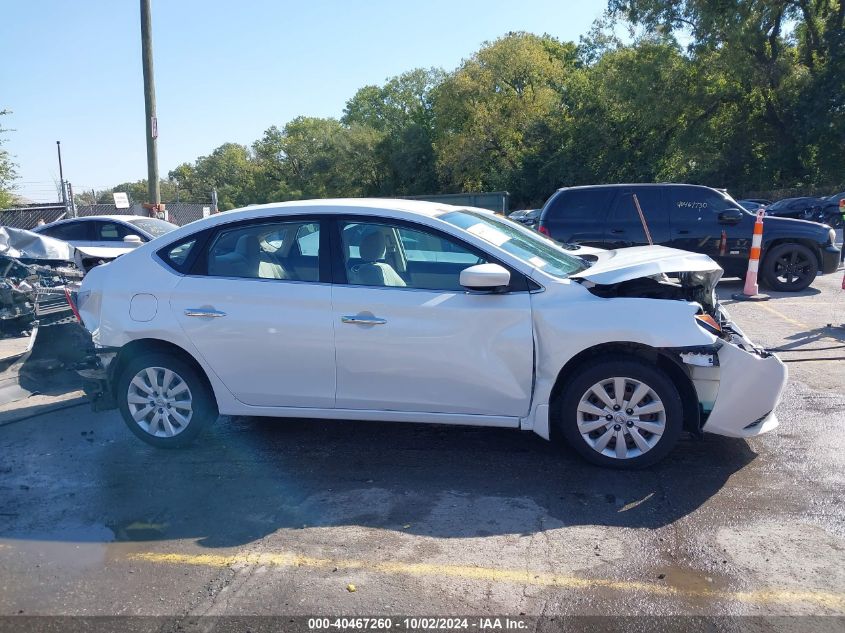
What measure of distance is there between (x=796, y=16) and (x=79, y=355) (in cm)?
4040

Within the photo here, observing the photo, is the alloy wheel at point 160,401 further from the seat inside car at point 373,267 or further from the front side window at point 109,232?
the front side window at point 109,232

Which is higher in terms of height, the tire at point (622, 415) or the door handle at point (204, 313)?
the door handle at point (204, 313)

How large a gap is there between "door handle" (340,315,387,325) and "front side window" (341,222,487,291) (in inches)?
10.4

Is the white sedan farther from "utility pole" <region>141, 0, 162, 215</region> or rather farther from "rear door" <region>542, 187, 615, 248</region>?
"utility pole" <region>141, 0, 162, 215</region>

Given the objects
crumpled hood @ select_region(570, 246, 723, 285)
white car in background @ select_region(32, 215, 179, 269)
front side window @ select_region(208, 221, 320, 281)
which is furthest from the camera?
white car in background @ select_region(32, 215, 179, 269)

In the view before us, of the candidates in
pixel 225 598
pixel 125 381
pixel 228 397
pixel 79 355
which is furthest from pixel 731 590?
pixel 79 355

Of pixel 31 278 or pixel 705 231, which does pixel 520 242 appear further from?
pixel 705 231

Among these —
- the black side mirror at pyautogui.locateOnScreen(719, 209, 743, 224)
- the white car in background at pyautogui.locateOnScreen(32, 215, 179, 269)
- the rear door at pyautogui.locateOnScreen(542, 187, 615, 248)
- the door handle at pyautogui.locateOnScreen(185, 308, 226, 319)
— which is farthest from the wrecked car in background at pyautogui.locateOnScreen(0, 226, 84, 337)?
the black side mirror at pyautogui.locateOnScreen(719, 209, 743, 224)

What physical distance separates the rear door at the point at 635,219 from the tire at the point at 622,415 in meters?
7.37

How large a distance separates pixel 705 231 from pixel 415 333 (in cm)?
827

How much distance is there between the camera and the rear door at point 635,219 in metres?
11.5

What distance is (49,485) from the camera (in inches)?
189

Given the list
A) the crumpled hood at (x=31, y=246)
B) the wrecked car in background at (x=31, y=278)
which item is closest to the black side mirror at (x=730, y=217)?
the wrecked car in background at (x=31, y=278)

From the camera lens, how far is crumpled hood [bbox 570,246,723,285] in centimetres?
467
